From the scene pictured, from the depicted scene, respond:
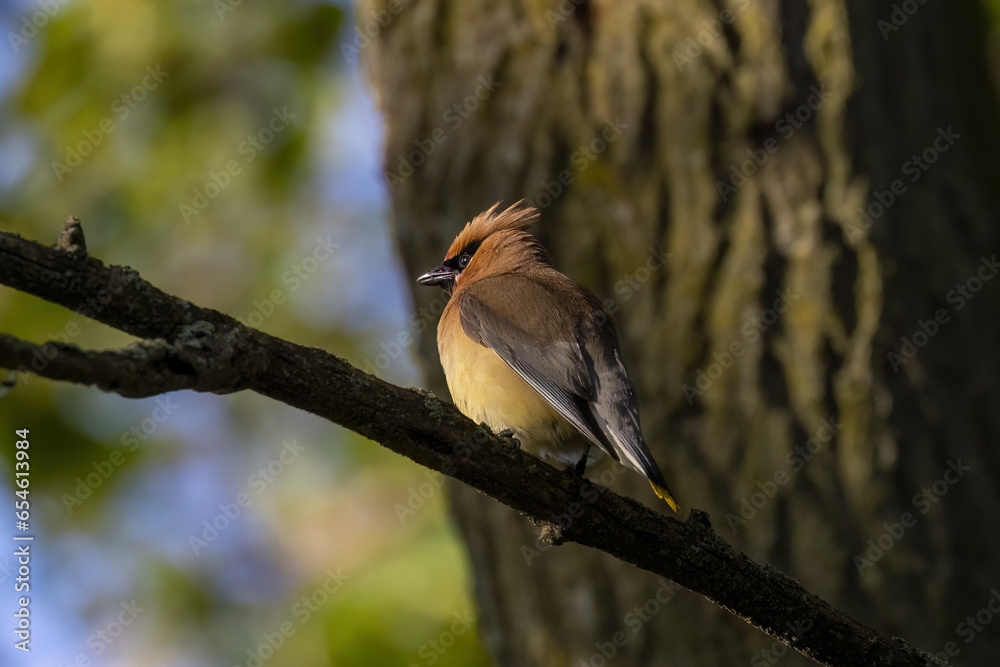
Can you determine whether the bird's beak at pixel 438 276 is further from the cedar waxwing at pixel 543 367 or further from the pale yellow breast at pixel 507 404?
the pale yellow breast at pixel 507 404

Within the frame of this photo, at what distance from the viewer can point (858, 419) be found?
4426 millimetres

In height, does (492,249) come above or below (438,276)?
above

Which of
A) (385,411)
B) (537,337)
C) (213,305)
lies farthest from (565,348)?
(213,305)

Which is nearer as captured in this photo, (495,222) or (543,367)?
(543,367)

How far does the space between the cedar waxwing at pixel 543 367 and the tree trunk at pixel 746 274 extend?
1.74ft

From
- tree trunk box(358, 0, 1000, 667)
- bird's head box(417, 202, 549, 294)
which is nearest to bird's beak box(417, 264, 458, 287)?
bird's head box(417, 202, 549, 294)

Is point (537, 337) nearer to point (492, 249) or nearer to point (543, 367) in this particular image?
point (543, 367)

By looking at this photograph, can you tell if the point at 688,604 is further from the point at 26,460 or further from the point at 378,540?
the point at 26,460

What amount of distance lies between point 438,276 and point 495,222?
418 mm

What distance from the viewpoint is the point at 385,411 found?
2486 mm

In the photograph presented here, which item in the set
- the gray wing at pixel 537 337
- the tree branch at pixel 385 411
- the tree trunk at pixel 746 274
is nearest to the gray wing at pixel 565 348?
the gray wing at pixel 537 337

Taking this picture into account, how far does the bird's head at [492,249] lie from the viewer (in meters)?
4.82

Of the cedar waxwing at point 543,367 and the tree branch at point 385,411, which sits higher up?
the tree branch at point 385,411

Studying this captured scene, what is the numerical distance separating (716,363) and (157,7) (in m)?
4.52
